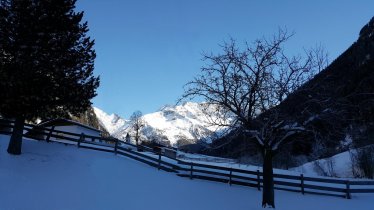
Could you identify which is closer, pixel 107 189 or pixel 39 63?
pixel 107 189

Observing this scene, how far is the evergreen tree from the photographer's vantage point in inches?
843

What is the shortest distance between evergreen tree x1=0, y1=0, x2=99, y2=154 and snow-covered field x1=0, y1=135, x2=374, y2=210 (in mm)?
2958

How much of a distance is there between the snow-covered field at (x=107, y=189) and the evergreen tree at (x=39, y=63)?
296cm

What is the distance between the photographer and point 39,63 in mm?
22078

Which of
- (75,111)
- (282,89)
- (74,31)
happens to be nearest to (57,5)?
(74,31)

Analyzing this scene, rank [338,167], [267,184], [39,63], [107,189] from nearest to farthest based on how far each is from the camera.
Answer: [267,184], [107,189], [39,63], [338,167]

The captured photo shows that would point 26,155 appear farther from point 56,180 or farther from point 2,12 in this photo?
point 2,12

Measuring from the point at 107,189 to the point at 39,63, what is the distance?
30.1 ft

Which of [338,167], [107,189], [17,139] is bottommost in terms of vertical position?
[107,189]

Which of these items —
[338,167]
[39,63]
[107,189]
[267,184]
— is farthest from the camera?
[338,167]

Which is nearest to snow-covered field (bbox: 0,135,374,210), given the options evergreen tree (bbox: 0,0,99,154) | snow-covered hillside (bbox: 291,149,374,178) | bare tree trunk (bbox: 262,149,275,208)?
bare tree trunk (bbox: 262,149,275,208)

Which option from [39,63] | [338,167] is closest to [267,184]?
[39,63]

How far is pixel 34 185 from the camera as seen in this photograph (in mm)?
17438

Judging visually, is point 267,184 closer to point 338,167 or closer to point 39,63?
point 39,63
